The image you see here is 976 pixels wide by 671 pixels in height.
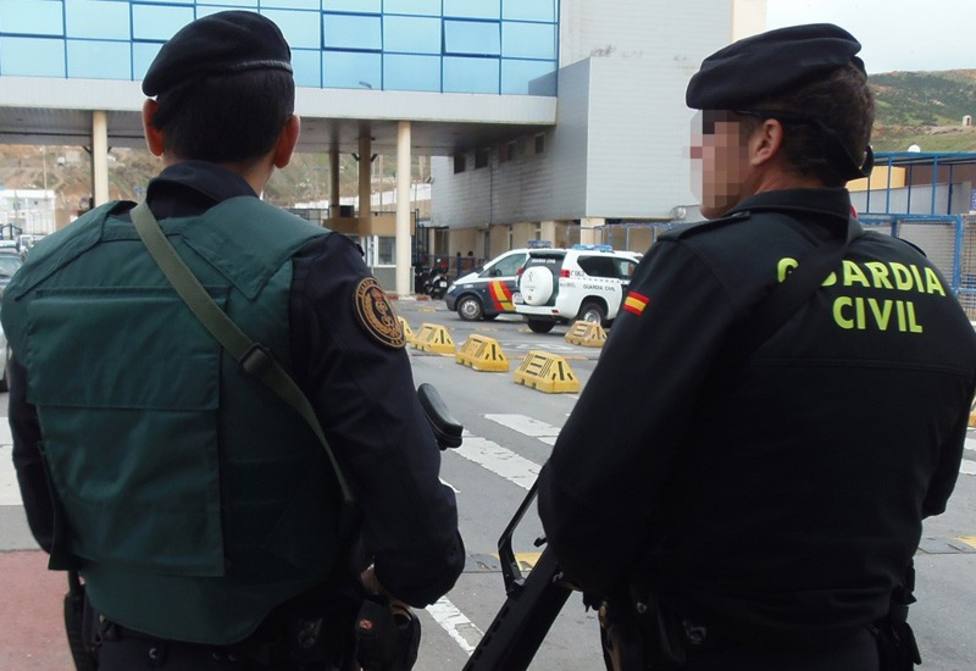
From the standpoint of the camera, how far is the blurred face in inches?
80.0

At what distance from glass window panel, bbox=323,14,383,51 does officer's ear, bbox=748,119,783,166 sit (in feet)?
101

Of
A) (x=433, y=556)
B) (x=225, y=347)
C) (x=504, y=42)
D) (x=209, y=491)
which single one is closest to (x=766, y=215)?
(x=433, y=556)

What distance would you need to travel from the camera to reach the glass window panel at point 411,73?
31781 millimetres

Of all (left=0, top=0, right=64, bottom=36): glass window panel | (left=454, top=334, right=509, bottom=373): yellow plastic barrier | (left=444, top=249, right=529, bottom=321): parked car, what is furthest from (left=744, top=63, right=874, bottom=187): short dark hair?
(left=0, top=0, right=64, bottom=36): glass window panel

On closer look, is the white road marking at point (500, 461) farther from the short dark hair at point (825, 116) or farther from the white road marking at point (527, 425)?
the short dark hair at point (825, 116)

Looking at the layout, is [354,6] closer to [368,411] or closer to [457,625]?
[457,625]

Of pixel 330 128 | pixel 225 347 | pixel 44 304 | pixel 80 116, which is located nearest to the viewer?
pixel 225 347

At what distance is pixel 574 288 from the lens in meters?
22.0

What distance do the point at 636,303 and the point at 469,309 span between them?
23.5 meters

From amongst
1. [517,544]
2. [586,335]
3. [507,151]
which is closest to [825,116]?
[517,544]

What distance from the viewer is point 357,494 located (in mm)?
1916

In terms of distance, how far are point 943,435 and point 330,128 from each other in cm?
3382

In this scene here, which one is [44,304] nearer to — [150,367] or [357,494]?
[150,367]

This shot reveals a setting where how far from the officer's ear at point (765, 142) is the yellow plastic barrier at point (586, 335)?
17220mm
